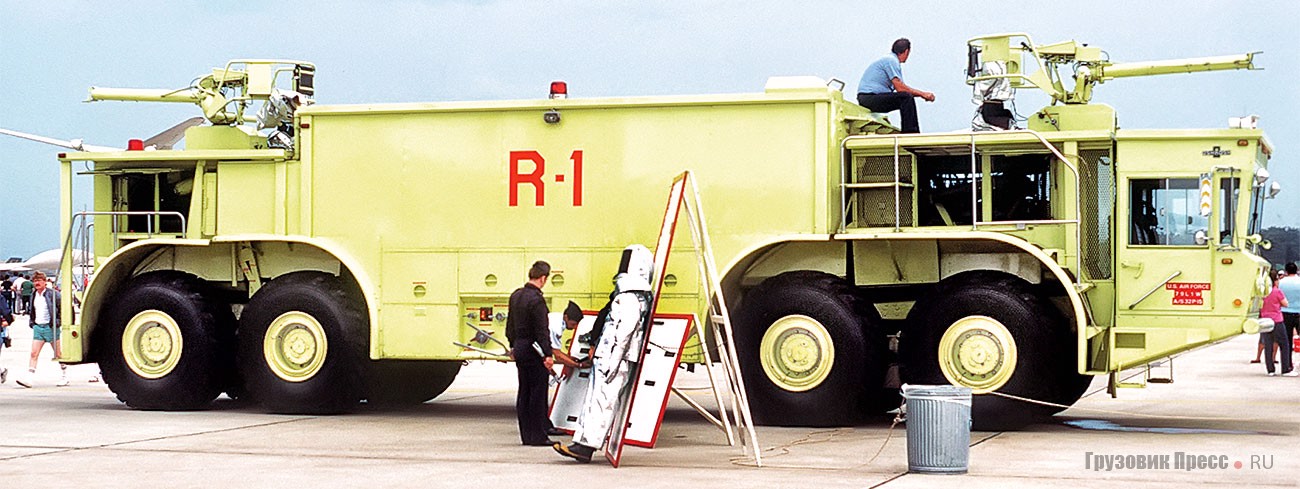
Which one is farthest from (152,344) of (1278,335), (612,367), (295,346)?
(1278,335)

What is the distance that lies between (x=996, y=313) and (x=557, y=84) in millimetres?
4954

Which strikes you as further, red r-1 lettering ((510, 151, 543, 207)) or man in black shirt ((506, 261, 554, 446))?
red r-1 lettering ((510, 151, 543, 207))

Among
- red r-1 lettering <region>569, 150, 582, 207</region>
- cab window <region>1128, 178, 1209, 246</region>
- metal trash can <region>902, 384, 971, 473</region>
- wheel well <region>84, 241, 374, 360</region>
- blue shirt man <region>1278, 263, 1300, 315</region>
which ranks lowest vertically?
metal trash can <region>902, 384, 971, 473</region>

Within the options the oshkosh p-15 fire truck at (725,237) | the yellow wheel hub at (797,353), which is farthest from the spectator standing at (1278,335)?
the yellow wheel hub at (797,353)

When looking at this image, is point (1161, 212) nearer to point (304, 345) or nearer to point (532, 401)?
point (532, 401)

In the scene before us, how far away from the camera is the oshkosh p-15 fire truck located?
15.7 m

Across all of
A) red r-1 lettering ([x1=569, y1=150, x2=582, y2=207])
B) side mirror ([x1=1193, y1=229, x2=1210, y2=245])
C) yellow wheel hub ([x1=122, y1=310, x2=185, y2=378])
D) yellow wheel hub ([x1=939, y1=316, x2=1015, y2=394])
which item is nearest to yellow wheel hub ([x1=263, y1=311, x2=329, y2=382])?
yellow wheel hub ([x1=122, y1=310, x2=185, y2=378])

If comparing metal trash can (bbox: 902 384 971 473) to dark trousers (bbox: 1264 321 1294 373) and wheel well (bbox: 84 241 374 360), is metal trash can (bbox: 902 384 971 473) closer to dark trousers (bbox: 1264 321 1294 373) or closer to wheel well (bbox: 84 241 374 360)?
wheel well (bbox: 84 241 374 360)

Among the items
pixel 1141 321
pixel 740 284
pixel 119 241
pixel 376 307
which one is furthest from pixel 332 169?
pixel 1141 321

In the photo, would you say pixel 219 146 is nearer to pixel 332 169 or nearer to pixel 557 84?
pixel 332 169

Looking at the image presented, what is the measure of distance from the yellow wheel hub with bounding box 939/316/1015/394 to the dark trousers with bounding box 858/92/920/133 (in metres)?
2.44

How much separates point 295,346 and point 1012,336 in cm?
733

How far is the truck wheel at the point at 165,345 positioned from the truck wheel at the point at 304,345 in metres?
0.51

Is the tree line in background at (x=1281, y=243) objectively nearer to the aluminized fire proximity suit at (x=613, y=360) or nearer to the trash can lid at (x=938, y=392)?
the trash can lid at (x=938, y=392)
